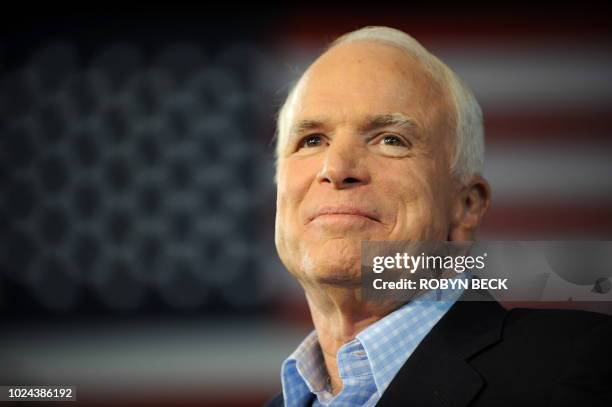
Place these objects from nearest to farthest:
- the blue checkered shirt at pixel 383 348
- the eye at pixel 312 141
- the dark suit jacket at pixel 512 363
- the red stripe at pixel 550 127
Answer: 1. the dark suit jacket at pixel 512 363
2. the blue checkered shirt at pixel 383 348
3. the eye at pixel 312 141
4. the red stripe at pixel 550 127

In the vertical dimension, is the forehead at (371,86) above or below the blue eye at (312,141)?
above

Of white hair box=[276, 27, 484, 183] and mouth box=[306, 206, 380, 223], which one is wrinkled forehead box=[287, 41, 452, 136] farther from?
mouth box=[306, 206, 380, 223]

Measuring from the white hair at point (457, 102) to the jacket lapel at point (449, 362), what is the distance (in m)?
0.31

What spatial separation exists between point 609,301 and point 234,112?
928 millimetres

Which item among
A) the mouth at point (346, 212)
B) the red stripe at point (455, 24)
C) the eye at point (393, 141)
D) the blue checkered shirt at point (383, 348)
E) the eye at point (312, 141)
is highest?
the red stripe at point (455, 24)

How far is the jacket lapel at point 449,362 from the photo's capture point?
1255mm

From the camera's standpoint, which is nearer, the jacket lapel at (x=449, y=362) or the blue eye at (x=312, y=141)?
the jacket lapel at (x=449, y=362)

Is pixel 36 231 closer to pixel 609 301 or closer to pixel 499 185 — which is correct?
pixel 499 185

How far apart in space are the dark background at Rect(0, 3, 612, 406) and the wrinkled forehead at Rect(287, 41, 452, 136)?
253 millimetres

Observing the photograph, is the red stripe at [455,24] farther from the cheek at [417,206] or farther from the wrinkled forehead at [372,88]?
the cheek at [417,206]

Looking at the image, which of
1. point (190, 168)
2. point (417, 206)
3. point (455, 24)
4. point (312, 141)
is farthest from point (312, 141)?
point (455, 24)

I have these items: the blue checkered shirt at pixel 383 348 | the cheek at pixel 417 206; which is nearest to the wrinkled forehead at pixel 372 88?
the cheek at pixel 417 206

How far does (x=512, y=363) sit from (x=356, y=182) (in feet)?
1.41

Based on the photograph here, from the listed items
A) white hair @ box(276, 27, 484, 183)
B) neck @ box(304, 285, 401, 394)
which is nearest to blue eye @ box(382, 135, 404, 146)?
white hair @ box(276, 27, 484, 183)
